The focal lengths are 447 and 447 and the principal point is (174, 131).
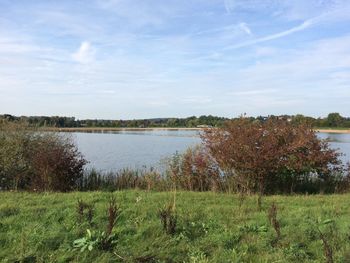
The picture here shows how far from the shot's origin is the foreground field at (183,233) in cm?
585

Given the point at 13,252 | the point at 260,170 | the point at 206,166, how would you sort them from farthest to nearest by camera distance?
the point at 206,166, the point at 260,170, the point at 13,252

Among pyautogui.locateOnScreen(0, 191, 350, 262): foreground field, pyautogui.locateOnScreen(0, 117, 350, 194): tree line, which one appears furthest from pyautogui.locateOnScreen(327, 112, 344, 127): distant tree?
pyautogui.locateOnScreen(0, 191, 350, 262): foreground field

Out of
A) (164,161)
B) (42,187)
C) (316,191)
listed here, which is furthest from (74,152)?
(316,191)

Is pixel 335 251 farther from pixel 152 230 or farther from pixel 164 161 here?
pixel 164 161

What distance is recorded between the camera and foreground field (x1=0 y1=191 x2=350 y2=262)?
585 cm

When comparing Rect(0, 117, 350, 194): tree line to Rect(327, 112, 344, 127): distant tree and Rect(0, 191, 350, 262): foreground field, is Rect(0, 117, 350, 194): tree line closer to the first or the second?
Rect(0, 191, 350, 262): foreground field

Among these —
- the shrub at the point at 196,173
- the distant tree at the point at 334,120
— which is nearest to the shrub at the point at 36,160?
the shrub at the point at 196,173

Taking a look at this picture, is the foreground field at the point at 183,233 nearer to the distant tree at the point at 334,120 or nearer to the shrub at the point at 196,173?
the shrub at the point at 196,173

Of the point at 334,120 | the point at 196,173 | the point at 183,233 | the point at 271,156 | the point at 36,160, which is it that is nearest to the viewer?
the point at 183,233

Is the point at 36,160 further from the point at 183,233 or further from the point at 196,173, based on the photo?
the point at 183,233

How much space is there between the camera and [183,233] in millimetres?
6773

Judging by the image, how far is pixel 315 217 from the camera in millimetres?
7996

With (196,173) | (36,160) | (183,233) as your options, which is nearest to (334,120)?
(196,173)

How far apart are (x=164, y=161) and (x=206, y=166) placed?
5.05 ft
